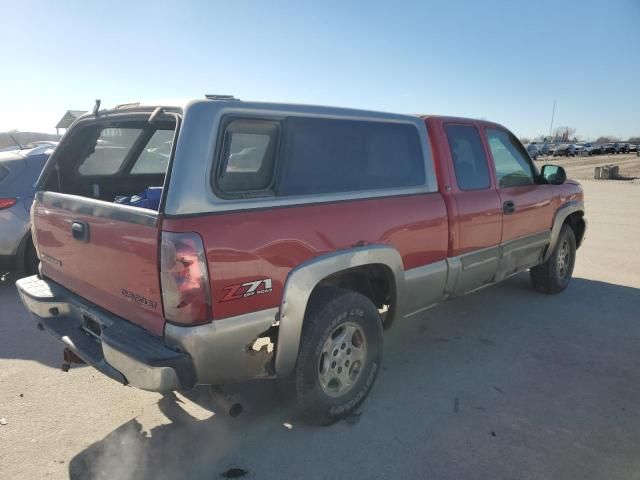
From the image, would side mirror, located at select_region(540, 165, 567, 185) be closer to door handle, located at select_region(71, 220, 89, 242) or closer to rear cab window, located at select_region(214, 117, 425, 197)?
rear cab window, located at select_region(214, 117, 425, 197)

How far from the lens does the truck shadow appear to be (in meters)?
2.63

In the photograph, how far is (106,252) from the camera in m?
2.61

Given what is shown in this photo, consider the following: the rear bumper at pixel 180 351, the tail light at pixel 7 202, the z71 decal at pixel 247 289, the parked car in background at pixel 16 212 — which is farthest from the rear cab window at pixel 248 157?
the tail light at pixel 7 202

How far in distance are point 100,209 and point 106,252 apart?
0.79ft

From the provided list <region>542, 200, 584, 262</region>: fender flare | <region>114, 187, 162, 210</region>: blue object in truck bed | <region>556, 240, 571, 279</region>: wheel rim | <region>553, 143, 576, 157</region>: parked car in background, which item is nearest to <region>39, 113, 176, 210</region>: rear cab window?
<region>114, 187, 162, 210</region>: blue object in truck bed

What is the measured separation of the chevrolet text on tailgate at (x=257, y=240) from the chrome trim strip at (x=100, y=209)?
1cm

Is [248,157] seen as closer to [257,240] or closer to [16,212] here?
[257,240]

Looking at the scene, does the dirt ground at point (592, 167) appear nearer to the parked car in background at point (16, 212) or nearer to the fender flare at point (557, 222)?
the fender flare at point (557, 222)

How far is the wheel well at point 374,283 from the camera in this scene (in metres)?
3.24

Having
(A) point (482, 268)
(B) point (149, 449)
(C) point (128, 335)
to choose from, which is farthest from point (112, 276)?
(A) point (482, 268)

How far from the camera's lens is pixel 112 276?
103 inches

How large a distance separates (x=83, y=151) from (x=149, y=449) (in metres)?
2.26

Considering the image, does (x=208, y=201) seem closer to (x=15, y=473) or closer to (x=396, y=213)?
(x=396, y=213)

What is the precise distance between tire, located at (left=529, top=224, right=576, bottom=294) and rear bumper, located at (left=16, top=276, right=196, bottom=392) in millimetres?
4541
